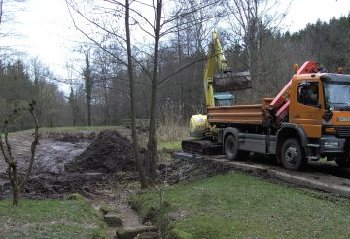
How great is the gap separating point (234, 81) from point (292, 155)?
6413 mm

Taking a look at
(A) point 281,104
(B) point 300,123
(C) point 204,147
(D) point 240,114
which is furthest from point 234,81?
(B) point 300,123

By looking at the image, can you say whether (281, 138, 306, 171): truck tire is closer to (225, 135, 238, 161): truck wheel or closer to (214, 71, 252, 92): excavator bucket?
(225, 135, 238, 161): truck wheel

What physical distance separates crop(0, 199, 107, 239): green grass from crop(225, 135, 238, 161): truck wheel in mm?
6985

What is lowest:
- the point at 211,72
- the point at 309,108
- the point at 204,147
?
the point at 204,147

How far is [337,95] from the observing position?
1308cm

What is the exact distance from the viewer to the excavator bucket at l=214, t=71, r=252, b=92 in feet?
64.5

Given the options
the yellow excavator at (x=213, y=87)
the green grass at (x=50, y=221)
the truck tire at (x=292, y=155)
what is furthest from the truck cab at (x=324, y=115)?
the green grass at (x=50, y=221)

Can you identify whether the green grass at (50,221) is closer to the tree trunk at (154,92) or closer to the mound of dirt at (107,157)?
the tree trunk at (154,92)

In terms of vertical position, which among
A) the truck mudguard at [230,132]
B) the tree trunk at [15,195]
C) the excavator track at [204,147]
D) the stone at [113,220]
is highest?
the truck mudguard at [230,132]

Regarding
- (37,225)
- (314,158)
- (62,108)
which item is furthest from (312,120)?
(62,108)

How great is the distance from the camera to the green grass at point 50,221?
27.0ft

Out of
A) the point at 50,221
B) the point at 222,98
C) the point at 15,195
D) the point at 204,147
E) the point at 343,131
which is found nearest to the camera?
the point at 50,221

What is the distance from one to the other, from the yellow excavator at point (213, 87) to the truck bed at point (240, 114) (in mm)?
961

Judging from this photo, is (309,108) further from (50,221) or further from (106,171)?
(106,171)
